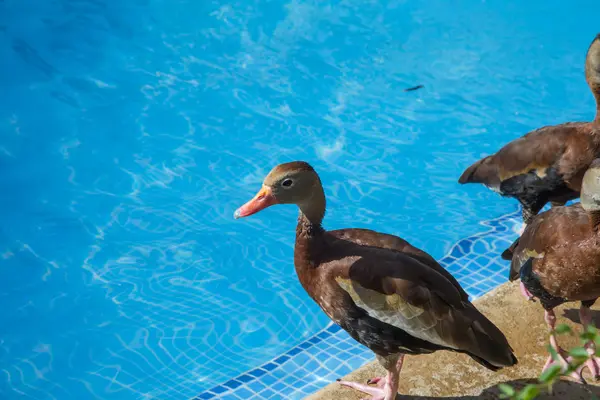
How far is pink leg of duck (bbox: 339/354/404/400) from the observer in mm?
3314

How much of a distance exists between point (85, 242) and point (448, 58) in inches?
186

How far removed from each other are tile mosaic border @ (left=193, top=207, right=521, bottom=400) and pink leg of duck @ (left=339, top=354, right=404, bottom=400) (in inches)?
23.0

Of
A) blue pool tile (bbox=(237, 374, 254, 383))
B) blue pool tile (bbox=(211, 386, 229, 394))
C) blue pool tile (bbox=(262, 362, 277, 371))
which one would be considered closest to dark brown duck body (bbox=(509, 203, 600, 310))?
blue pool tile (bbox=(262, 362, 277, 371))

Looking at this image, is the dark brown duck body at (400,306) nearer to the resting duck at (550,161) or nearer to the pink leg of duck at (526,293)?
the pink leg of duck at (526,293)

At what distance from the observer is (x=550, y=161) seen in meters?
4.57

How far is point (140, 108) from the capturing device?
24.4 ft

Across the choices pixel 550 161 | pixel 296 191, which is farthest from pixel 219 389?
pixel 550 161

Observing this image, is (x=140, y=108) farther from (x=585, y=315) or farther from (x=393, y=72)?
(x=585, y=315)

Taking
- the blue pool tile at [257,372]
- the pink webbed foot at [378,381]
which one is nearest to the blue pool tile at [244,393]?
the blue pool tile at [257,372]

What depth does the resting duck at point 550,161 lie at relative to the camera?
4477 millimetres

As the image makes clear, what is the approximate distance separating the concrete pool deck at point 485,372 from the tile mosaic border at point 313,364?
510mm

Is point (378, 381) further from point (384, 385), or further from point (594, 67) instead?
point (594, 67)

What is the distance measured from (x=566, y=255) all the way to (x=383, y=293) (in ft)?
3.04

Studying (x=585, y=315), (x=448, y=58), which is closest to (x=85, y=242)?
(x=585, y=315)
